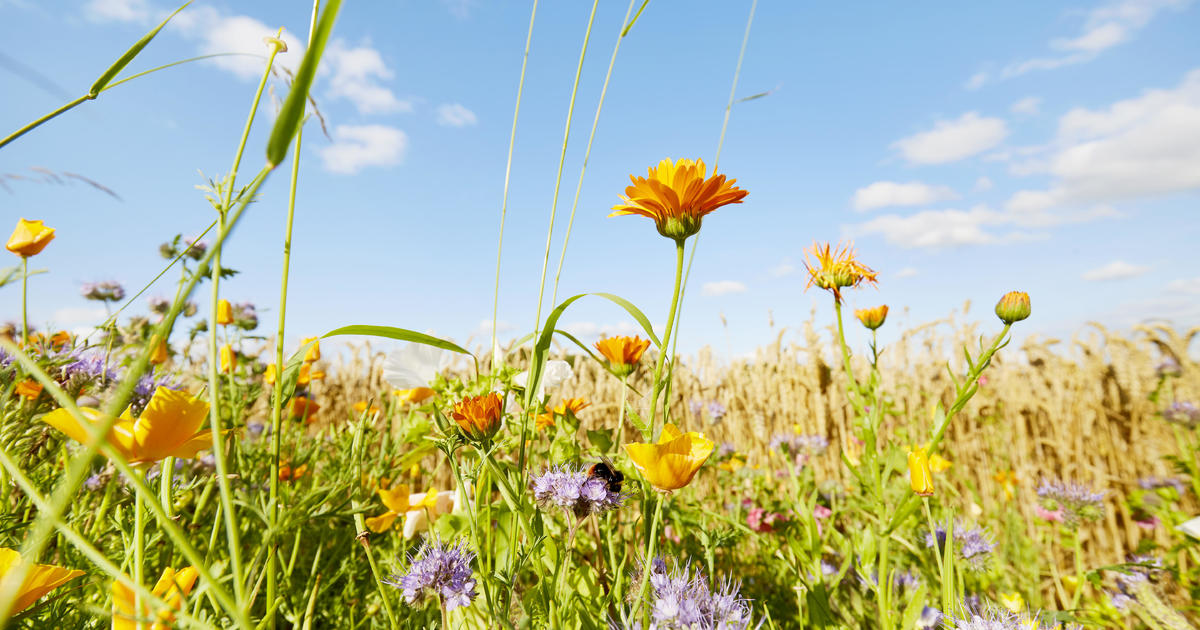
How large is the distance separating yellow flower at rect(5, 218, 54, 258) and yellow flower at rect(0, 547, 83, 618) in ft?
3.44

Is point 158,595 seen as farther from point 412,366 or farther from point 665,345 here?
point 412,366

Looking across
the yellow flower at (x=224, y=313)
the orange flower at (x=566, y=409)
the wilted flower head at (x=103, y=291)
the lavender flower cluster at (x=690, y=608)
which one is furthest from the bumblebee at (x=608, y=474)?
the wilted flower head at (x=103, y=291)

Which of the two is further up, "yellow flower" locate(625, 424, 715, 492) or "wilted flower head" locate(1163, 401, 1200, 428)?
"yellow flower" locate(625, 424, 715, 492)

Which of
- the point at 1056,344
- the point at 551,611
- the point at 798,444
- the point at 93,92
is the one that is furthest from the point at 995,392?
the point at 93,92

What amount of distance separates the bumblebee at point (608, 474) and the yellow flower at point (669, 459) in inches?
8.0

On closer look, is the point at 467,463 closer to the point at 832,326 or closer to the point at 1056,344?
the point at 832,326

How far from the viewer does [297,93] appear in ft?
1.28

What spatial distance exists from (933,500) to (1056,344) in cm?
232

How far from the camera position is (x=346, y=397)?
172 inches

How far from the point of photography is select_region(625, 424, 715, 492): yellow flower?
701 mm

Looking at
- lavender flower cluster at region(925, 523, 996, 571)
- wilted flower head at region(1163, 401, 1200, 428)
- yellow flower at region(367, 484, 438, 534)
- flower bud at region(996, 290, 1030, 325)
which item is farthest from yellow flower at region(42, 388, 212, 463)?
wilted flower head at region(1163, 401, 1200, 428)

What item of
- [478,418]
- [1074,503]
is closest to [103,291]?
[478,418]

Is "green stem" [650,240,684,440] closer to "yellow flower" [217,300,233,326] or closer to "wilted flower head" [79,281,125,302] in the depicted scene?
"yellow flower" [217,300,233,326]

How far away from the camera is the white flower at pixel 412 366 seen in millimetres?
1440
